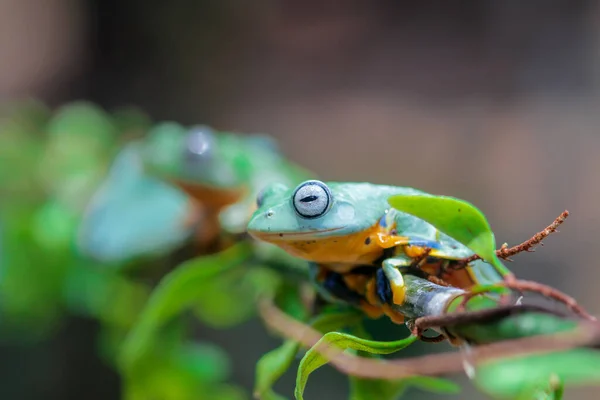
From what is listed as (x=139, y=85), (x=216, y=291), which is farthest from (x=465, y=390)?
(x=139, y=85)

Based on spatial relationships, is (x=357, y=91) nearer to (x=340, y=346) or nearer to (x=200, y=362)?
(x=200, y=362)

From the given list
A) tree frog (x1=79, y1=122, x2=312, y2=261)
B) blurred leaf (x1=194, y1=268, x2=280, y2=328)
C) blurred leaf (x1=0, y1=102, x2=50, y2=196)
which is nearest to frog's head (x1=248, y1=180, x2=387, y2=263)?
tree frog (x1=79, y1=122, x2=312, y2=261)

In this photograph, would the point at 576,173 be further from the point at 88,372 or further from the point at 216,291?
the point at 88,372

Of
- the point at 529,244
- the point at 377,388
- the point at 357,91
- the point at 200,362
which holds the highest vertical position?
the point at 357,91

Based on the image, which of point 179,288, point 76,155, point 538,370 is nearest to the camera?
point 538,370

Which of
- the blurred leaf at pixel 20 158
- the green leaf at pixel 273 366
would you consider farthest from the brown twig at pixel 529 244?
the blurred leaf at pixel 20 158

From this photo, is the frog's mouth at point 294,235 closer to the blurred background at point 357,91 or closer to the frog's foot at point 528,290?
the frog's foot at point 528,290

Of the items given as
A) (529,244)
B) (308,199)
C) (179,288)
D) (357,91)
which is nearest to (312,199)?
(308,199)
